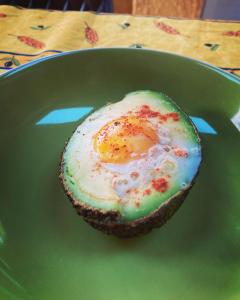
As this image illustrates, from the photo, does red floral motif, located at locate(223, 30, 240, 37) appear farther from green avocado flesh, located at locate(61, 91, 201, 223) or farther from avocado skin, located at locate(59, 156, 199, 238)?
avocado skin, located at locate(59, 156, 199, 238)

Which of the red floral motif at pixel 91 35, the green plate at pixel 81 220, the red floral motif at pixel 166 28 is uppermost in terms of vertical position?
the red floral motif at pixel 166 28

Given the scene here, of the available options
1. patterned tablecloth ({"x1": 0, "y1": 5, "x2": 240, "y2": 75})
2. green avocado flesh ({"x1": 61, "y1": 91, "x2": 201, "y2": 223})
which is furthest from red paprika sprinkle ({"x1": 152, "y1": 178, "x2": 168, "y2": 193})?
patterned tablecloth ({"x1": 0, "y1": 5, "x2": 240, "y2": 75})

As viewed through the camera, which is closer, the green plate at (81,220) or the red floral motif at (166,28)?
the green plate at (81,220)

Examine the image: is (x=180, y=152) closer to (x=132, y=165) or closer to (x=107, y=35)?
(x=132, y=165)

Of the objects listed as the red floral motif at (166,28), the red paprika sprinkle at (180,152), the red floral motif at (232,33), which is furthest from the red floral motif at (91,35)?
the red paprika sprinkle at (180,152)

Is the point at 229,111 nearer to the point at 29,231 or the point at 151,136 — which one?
the point at 151,136

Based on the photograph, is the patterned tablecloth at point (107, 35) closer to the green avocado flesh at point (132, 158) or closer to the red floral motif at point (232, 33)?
the red floral motif at point (232, 33)
